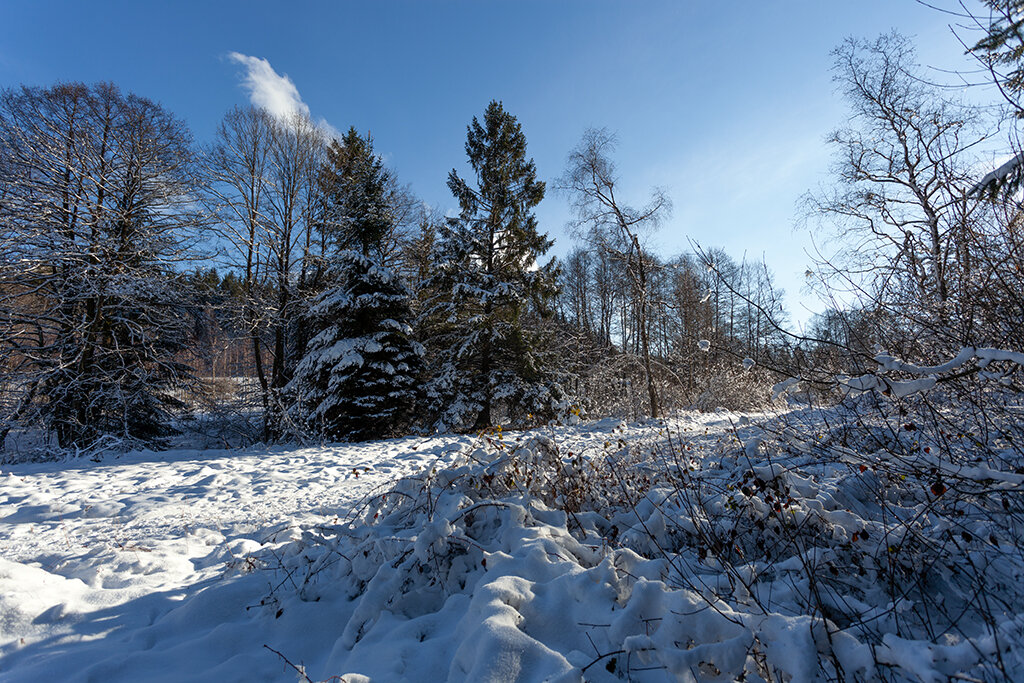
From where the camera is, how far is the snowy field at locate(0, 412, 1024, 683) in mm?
1663

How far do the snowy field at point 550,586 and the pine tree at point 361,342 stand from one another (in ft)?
21.1

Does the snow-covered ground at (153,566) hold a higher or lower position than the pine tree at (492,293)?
lower

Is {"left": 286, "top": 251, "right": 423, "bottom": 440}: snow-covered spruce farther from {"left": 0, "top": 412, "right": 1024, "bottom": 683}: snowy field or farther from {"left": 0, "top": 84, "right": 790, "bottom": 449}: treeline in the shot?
{"left": 0, "top": 412, "right": 1024, "bottom": 683}: snowy field

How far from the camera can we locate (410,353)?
11.8 m

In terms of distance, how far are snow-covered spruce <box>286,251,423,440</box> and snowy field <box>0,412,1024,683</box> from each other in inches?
252

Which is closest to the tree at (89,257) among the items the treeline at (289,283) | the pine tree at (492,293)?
the treeline at (289,283)

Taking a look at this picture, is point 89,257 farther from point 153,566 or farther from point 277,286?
point 153,566

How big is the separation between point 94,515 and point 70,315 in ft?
25.3

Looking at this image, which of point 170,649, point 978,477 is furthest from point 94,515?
point 978,477

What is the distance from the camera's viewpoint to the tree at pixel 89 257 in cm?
885

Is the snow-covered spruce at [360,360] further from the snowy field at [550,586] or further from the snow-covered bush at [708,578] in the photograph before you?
the snow-covered bush at [708,578]

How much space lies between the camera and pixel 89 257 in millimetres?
9586

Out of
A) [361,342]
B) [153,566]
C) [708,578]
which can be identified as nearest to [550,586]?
[708,578]

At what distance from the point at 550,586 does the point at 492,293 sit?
10.0 meters
